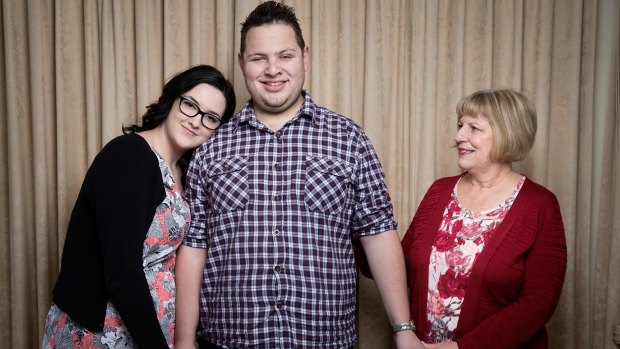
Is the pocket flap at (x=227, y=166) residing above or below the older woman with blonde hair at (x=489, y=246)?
above

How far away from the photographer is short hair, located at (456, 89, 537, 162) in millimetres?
1753

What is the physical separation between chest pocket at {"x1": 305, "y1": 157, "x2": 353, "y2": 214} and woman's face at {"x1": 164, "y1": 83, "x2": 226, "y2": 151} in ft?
1.24

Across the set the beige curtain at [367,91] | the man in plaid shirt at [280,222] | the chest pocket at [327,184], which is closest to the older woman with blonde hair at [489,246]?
the man in plaid shirt at [280,222]

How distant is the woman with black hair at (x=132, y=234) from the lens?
4.93ft

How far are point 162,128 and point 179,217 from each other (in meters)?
0.33

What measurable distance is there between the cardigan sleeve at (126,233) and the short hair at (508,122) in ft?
3.66

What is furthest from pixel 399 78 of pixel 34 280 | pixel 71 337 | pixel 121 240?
pixel 34 280

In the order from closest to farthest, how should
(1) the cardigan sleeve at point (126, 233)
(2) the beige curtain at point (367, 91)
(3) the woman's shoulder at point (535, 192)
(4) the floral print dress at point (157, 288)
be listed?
(1) the cardigan sleeve at point (126, 233)
(4) the floral print dress at point (157, 288)
(3) the woman's shoulder at point (535, 192)
(2) the beige curtain at point (367, 91)

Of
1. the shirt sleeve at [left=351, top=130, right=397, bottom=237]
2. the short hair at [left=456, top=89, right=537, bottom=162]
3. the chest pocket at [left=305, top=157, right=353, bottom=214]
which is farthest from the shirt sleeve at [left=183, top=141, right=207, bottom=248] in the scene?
the short hair at [left=456, top=89, right=537, bottom=162]

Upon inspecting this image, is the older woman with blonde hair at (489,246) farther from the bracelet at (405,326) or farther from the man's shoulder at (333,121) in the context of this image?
the man's shoulder at (333,121)

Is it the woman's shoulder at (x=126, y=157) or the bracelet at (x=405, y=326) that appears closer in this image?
the woman's shoulder at (x=126, y=157)

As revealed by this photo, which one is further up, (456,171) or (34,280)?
(456,171)

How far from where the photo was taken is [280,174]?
176 cm

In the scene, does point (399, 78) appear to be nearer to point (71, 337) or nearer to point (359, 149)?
point (359, 149)
